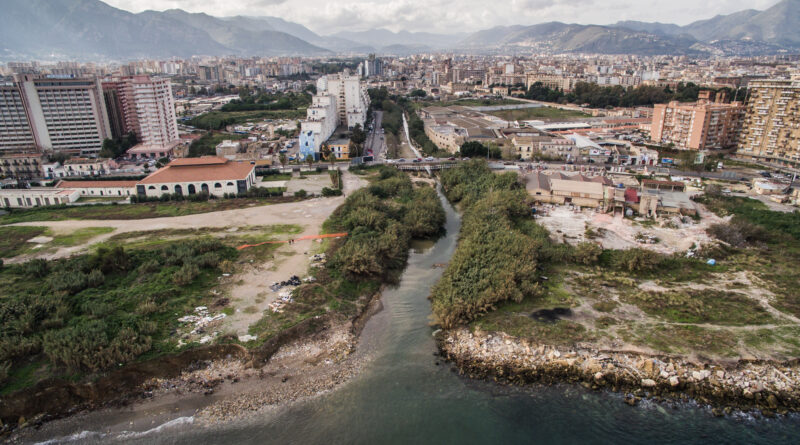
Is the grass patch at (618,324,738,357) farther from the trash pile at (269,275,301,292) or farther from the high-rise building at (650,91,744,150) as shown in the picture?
the high-rise building at (650,91,744,150)

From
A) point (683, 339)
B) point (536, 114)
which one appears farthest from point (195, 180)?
point (536, 114)

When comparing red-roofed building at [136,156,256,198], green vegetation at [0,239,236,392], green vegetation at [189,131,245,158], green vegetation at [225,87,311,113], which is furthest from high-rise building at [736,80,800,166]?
green vegetation at [225,87,311,113]

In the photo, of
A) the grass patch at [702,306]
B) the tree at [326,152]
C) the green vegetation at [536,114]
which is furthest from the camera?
the green vegetation at [536,114]

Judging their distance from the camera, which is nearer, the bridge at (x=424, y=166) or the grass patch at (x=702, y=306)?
the grass patch at (x=702, y=306)

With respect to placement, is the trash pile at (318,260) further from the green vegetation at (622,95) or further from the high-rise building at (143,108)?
the green vegetation at (622,95)

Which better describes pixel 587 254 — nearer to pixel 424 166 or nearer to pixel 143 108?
pixel 424 166

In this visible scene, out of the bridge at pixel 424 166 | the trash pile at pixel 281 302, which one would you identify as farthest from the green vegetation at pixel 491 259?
the bridge at pixel 424 166
